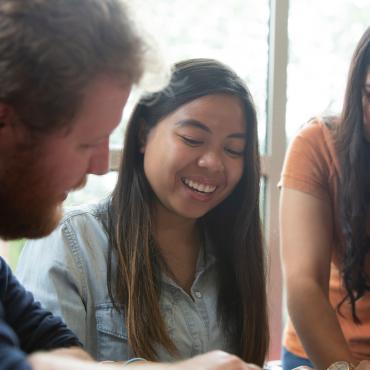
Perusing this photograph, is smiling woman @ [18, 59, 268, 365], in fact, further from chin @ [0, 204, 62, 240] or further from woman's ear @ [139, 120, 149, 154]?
chin @ [0, 204, 62, 240]

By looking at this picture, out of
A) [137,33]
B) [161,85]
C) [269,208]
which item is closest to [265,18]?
[269,208]

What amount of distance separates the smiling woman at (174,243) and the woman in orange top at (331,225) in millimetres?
107

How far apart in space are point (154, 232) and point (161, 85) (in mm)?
528

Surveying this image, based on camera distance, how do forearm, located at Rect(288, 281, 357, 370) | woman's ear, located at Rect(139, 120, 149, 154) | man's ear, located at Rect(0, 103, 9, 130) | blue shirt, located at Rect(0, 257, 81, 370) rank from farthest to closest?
woman's ear, located at Rect(139, 120, 149, 154), forearm, located at Rect(288, 281, 357, 370), blue shirt, located at Rect(0, 257, 81, 370), man's ear, located at Rect(0, 103, 9, 130)

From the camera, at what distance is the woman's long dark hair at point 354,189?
170cm

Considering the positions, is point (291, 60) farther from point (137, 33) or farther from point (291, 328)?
point (137, 33)

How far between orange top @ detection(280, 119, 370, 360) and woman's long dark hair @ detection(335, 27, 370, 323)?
0.08 feet

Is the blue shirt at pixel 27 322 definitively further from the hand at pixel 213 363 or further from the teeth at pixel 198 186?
the teeth at pixel 198 186

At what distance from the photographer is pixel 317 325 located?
62.2 inches

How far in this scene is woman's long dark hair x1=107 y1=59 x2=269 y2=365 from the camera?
152cm

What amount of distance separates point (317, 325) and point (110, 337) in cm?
51

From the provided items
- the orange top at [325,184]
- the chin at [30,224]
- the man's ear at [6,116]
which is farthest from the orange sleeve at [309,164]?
the man's ear at [6,116]

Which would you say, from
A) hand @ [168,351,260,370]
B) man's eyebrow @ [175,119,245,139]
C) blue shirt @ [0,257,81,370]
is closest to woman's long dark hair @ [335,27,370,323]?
man's eyebrow @ [175,119,245,139]

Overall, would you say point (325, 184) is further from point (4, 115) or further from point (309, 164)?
point (4, 115)
